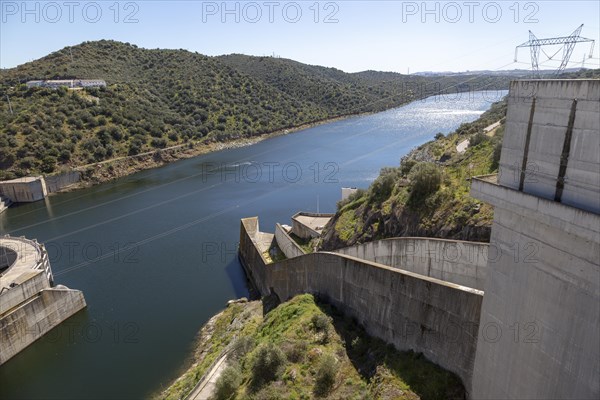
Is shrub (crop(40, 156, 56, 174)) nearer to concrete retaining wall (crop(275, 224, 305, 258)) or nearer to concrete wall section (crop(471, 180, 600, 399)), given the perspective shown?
concrete retaining wall (crop(275, 224, 305, 258))

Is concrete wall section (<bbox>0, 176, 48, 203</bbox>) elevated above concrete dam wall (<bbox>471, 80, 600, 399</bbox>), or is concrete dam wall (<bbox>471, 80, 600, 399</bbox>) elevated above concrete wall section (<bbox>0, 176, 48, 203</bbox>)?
concrete dam wall (<bbox>471, 80, 600, 399</bbox>)

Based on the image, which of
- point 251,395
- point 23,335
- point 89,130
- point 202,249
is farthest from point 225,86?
point 251,395

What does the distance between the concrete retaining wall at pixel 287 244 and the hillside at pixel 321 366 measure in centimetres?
723

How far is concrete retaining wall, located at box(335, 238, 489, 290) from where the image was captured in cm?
1456

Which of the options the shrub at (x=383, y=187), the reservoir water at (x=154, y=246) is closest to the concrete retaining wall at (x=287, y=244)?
the reservoir water at (x=154, y=246)

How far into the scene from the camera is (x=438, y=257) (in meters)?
16.0

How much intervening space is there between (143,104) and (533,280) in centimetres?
7755

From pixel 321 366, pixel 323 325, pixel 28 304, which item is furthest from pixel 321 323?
pixel 28 304

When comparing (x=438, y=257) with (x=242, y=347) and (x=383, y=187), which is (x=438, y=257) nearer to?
(x=242, y=347)

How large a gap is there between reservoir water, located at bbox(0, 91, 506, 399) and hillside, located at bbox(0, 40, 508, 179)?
7237 millimetres

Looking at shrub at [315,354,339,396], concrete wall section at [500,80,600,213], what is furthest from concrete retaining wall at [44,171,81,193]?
concrete wall section at [500,80,600,213]

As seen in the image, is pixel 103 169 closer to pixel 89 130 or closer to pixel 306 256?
pixel 89 130

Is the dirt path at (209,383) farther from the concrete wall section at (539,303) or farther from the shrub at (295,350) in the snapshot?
the concrete wall section at (539,303)

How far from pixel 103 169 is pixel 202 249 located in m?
30.8
